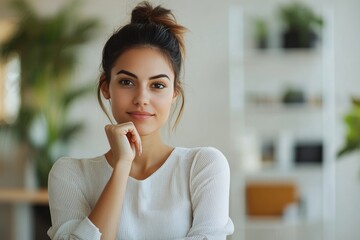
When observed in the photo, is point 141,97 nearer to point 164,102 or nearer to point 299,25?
point 164,102

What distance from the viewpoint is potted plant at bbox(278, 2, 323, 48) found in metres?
5.45

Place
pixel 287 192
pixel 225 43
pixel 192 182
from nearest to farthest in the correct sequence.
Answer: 1. pixel 192 182
2. pixel 287 192
3. pixel 225 43

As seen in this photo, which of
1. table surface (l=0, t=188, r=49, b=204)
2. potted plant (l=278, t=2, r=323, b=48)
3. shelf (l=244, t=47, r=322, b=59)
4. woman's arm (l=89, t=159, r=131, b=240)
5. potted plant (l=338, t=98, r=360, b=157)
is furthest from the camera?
table surface (l=0, t=188, r=49, b=204)

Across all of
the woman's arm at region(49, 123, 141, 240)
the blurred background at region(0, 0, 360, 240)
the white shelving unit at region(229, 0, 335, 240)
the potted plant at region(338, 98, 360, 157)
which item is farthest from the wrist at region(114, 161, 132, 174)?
the white shelving unit at region(229, 0, 335, 240)

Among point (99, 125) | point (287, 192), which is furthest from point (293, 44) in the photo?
point (99, 125)

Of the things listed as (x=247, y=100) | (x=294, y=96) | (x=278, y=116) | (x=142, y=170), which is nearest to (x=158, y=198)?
(x=142, y=170)

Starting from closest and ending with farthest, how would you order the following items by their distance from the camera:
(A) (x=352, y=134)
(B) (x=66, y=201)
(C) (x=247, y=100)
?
(B) (x=66, y=201) < (A) (x=352, y=134) < (C) (x=247, y=100)

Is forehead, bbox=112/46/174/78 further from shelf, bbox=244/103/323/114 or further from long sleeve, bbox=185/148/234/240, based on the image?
shelf, bbox=244/103/323/114

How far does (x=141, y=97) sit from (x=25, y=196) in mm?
4494

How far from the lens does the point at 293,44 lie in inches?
220

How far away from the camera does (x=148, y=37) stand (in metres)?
1.58

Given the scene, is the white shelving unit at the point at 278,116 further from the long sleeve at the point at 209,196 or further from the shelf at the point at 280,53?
the long sleeve at the point at 209,196

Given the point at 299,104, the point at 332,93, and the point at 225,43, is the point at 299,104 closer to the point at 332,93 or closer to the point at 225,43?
the point at 332,93

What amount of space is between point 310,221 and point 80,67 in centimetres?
228
